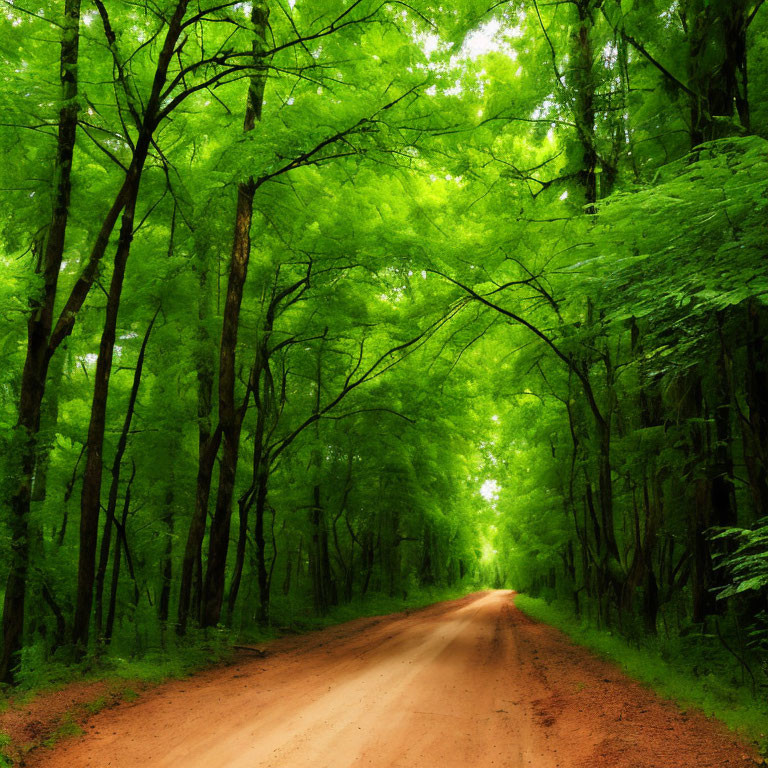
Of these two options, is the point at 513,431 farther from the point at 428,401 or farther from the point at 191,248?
the point at 191,248

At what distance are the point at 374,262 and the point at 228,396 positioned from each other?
400cm

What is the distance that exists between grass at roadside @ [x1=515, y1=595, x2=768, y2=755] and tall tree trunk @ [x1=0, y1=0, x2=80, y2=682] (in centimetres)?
873

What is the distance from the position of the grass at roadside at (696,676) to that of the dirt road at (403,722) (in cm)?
25

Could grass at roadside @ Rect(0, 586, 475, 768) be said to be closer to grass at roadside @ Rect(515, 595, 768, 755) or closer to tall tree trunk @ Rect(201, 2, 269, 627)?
tall tree trunk @ Rect(201, 2, 269, 627)

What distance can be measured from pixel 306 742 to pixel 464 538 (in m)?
32.9

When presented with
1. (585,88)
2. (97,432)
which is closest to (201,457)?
(97,432)

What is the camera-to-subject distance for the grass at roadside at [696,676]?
4980mm

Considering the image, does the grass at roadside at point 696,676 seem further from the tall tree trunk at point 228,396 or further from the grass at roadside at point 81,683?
the tall tree trunk at point 228,396

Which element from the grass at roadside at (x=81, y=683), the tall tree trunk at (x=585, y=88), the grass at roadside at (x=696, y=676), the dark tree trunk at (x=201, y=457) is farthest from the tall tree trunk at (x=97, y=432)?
the grass at roadside at (x=696, y=676)

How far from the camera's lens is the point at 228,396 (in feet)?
34.0

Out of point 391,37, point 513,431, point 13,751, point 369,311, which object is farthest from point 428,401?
point 13,751

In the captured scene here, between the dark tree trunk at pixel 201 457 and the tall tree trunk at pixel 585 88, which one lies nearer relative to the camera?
the tall tree trunk at pixel 585 88

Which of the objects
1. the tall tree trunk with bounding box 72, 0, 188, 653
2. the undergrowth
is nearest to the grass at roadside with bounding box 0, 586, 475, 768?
the undergrowth

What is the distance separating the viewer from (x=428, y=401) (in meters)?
14.2
